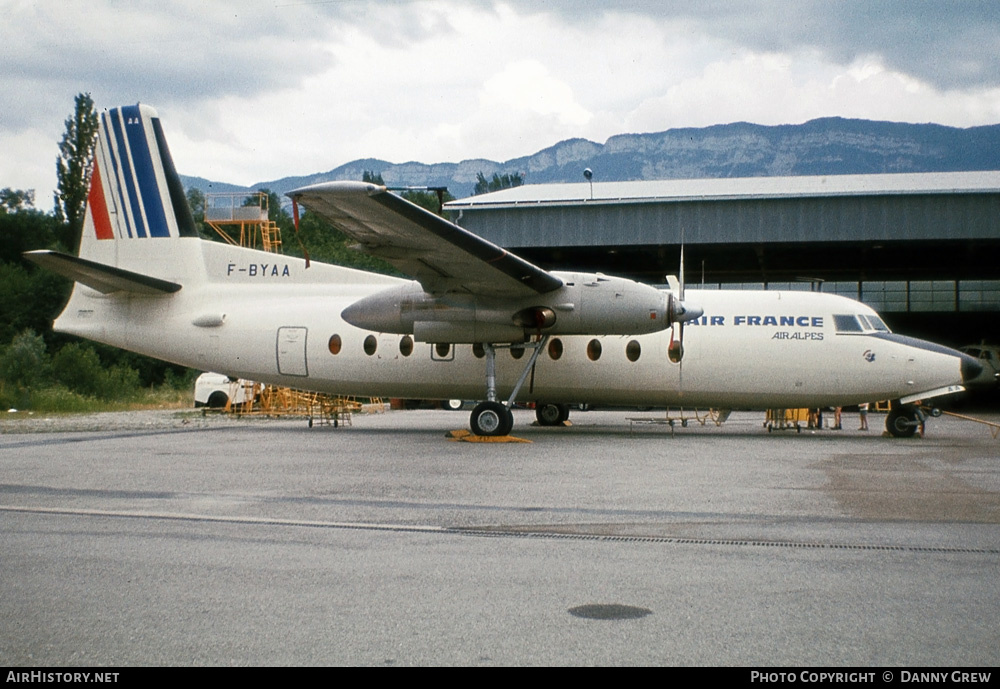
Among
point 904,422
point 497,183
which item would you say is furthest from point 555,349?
point 497,183

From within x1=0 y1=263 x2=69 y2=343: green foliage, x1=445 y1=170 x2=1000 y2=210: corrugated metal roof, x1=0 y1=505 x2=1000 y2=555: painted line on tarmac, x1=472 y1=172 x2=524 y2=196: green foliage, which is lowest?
x1=0 y1=505 x2=1000 y2=555: painted line on tarmac

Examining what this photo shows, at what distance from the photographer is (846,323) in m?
18.0

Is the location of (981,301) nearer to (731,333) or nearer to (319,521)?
(731,333)

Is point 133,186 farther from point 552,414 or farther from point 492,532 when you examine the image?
point 492,532

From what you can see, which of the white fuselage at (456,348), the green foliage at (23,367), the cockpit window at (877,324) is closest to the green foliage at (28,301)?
the green foliage at (23,367)

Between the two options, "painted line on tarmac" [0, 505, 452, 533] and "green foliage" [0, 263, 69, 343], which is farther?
"green foliage" [0, 263, 69, 343]

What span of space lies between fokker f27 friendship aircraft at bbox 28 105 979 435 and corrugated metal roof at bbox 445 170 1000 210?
44.3 feet

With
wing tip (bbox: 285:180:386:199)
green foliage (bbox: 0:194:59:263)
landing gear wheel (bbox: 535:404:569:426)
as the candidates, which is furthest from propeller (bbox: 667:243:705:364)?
green foliage (bbox: 0:194:59:263)

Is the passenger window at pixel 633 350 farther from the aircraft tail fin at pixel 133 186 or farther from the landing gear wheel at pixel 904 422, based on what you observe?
the aircraft tail fin at pixel 133 186

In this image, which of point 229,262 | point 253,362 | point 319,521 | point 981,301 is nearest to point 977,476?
point 319,521

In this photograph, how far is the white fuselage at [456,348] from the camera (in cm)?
1783

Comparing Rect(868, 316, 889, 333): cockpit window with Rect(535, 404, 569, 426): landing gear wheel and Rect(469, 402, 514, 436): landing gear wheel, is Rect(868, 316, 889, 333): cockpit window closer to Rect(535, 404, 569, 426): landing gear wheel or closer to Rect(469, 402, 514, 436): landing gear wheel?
Rect(535, 404, 569, 426): landing gear wheel

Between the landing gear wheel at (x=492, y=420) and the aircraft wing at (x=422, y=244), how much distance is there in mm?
2181

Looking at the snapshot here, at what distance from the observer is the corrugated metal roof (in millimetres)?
30984
